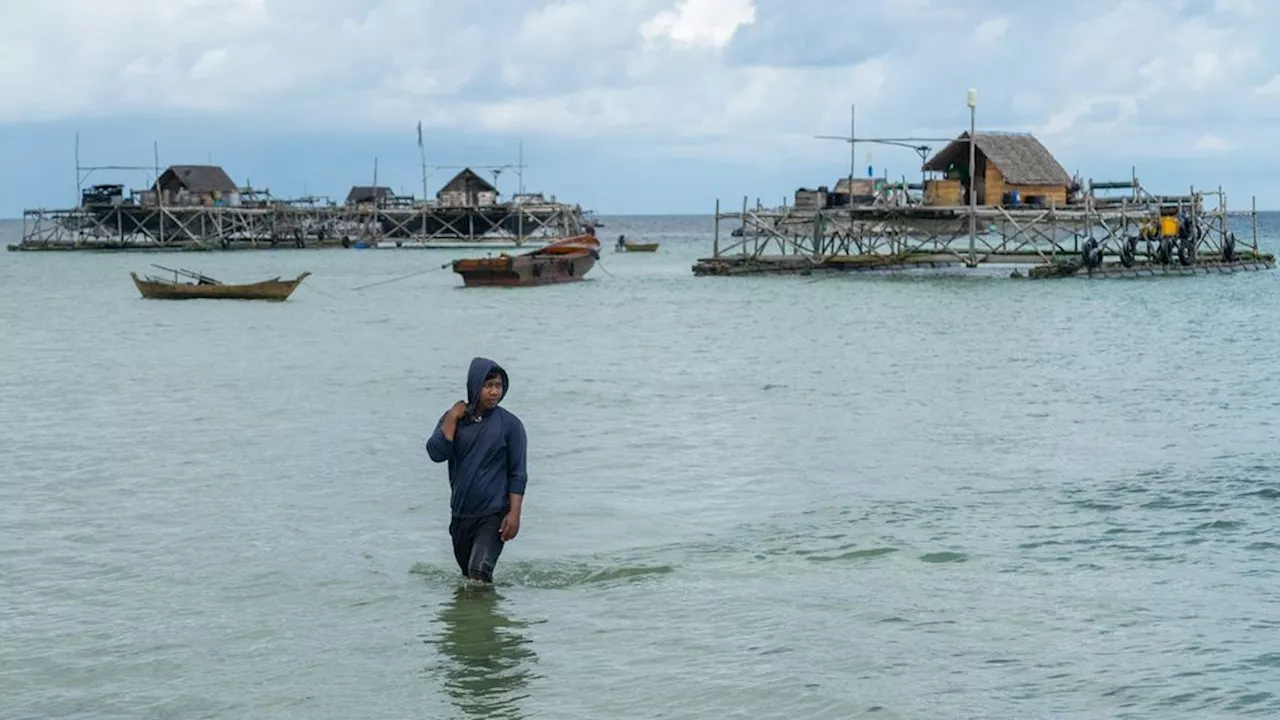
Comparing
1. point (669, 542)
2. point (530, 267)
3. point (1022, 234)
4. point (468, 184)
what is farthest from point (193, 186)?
point (669, 542)

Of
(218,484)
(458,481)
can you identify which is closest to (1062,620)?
(458,481)

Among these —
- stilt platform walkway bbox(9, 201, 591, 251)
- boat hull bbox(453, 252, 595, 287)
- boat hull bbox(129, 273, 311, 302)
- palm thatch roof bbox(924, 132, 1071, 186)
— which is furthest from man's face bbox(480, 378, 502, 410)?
stilt platform walkway bbox(9, 201, 591, 251)

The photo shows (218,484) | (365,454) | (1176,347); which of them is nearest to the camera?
(218,484)

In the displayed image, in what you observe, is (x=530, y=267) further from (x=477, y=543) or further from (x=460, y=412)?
(x=460, y=412)

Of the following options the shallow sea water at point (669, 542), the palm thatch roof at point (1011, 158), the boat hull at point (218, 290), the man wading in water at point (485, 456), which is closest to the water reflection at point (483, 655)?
the shallow sea water at point (669, 542)

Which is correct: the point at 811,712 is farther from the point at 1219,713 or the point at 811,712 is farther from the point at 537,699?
the point at 1219,713

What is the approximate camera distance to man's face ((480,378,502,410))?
8609 mm

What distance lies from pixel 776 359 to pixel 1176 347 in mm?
7711

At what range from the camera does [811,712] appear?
7.91 m

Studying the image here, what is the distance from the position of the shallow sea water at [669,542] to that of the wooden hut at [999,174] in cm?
2654

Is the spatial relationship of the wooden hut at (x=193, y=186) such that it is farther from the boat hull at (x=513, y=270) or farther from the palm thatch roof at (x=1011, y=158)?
the palm thatch roof at (x=1011, y=158)

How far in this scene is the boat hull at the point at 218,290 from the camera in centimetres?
4562

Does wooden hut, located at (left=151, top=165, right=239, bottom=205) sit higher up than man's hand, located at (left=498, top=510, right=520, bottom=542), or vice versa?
wooden hut, located at (left=151, top=165, right=239, bottom=205)

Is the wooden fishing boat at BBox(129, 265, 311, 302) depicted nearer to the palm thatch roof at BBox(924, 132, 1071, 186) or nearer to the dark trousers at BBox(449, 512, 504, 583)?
the palm thatch roof at BBox(924, 132, 1071, 186)
